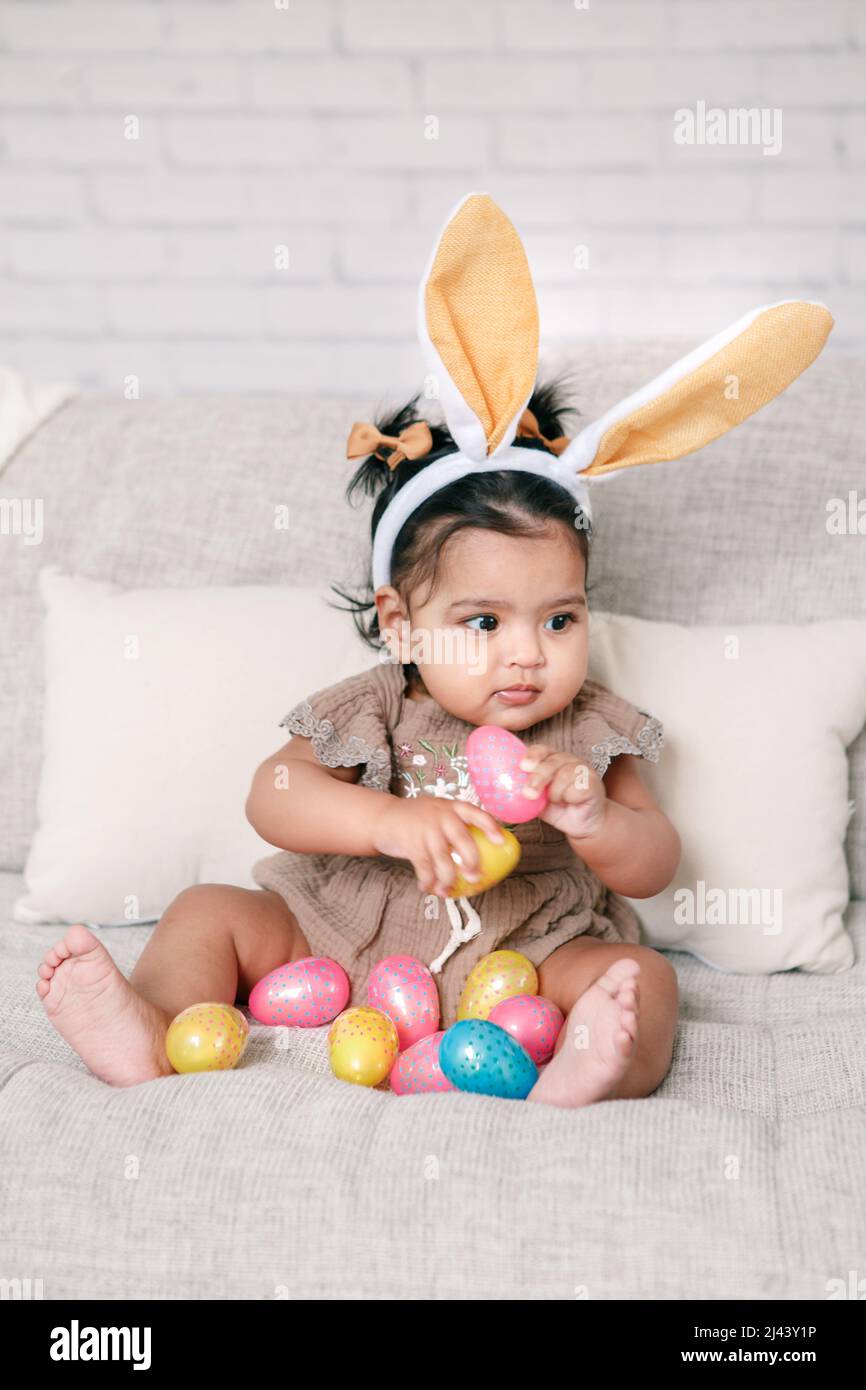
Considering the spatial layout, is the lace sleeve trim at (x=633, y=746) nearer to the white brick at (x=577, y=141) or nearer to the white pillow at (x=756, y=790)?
the white pillow at (x=756, y=790)

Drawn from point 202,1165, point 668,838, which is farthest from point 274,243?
point 202,1165

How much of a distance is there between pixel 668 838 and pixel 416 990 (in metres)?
0.30

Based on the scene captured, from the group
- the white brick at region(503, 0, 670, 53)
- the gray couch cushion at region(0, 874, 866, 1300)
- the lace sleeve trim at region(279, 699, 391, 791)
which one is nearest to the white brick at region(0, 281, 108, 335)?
the white brick at region(503, 0, 670, 53)

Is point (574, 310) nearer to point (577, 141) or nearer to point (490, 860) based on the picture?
point (577, 141)

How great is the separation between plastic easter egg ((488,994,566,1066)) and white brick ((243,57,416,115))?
1825 millimetres

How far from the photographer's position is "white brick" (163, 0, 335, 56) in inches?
95.5

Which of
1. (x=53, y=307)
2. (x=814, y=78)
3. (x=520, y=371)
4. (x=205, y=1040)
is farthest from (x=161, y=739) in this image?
(x=814, y=78)

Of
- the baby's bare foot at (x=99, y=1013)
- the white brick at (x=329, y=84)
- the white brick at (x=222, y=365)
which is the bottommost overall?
the baby's bare foot at (x=99, y=1013)

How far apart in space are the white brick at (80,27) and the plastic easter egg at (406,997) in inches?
76.5

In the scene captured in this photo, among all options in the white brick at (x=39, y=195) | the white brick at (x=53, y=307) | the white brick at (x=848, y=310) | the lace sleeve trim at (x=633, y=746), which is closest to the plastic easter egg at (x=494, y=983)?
the lace sleeve trim at (x=633, y=746)

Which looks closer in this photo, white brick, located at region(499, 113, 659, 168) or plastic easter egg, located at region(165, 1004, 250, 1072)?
plastic easter egg, located at region(165, 1004, 250, 1072)

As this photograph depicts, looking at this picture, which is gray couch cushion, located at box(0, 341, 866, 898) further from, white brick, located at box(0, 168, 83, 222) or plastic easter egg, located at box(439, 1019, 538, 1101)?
white brick, located at box(0, 168, 83, 222)

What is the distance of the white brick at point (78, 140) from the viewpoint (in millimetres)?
2514
